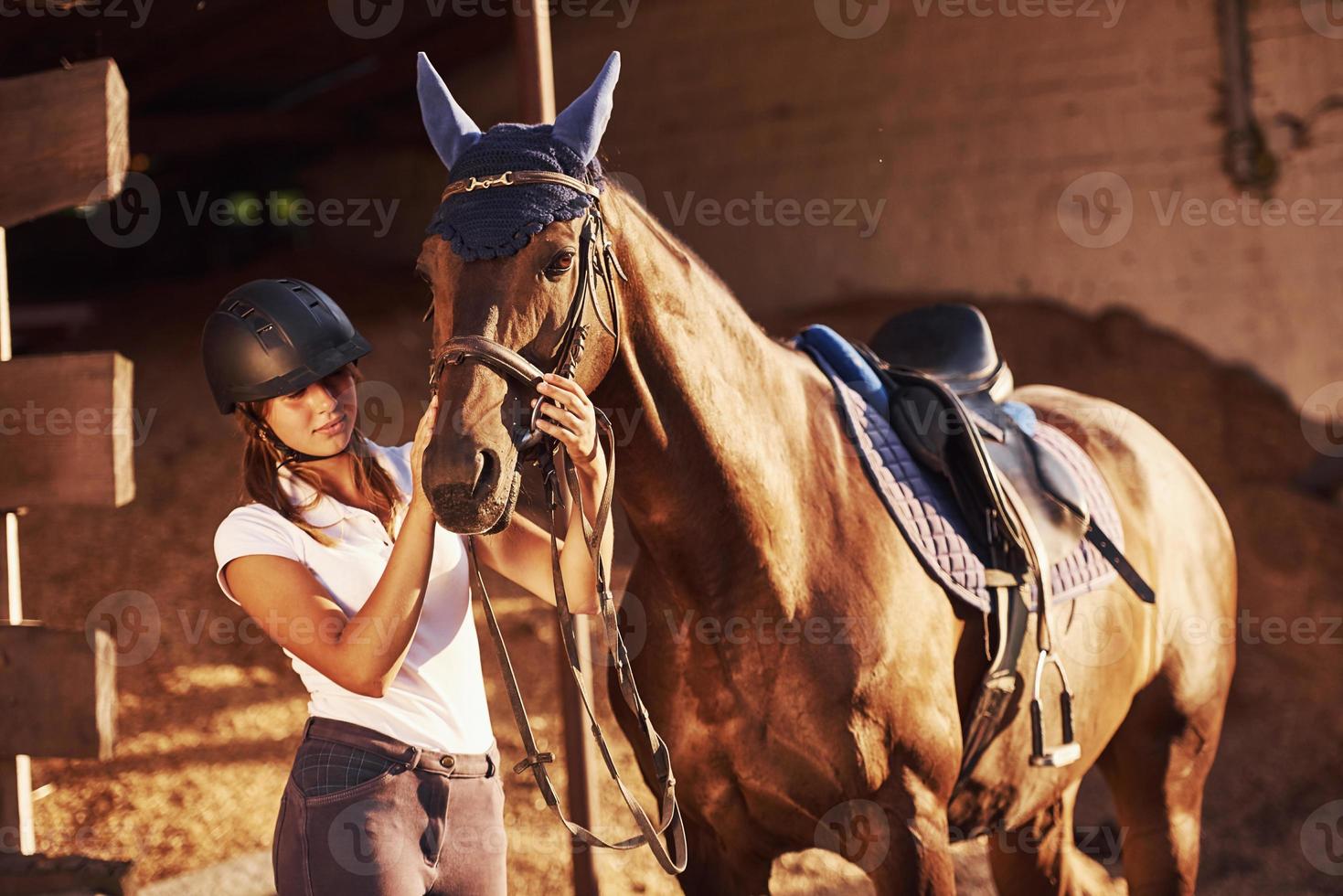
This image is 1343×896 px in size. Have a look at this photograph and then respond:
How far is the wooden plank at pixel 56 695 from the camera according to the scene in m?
2.65

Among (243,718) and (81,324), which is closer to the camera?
(243,718)

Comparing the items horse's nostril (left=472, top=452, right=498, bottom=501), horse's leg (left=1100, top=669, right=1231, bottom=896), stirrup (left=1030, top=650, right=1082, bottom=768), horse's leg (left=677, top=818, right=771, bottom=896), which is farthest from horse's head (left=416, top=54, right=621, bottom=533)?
horse's leg (left=1100, top=669, right=1231, bottom=896)

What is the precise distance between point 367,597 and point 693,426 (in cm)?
64

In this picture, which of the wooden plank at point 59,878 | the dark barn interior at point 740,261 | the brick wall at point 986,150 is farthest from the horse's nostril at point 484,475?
the brick wall at point 986,150

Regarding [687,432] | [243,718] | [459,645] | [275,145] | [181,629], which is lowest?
[243,718]

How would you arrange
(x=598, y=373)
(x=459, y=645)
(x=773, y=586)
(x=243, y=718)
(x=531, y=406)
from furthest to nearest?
(x=243, y=718) → (x=773, y=586) → (x=459, y=645) → (x=598, y=373) → (x=531, y=406)

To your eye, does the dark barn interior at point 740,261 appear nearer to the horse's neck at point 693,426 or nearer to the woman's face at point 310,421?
the horse's neck at point 693,426

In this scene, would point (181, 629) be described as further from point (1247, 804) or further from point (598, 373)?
point (1247, 804)

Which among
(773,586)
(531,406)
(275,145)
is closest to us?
(531,406)

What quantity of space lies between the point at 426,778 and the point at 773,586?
2.35ft

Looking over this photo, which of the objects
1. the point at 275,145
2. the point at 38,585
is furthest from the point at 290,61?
the point at 38,585

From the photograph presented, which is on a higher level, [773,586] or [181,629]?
[773,586]

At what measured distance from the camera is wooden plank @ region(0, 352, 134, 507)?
2.65m

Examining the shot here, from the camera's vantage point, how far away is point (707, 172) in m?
8.88
